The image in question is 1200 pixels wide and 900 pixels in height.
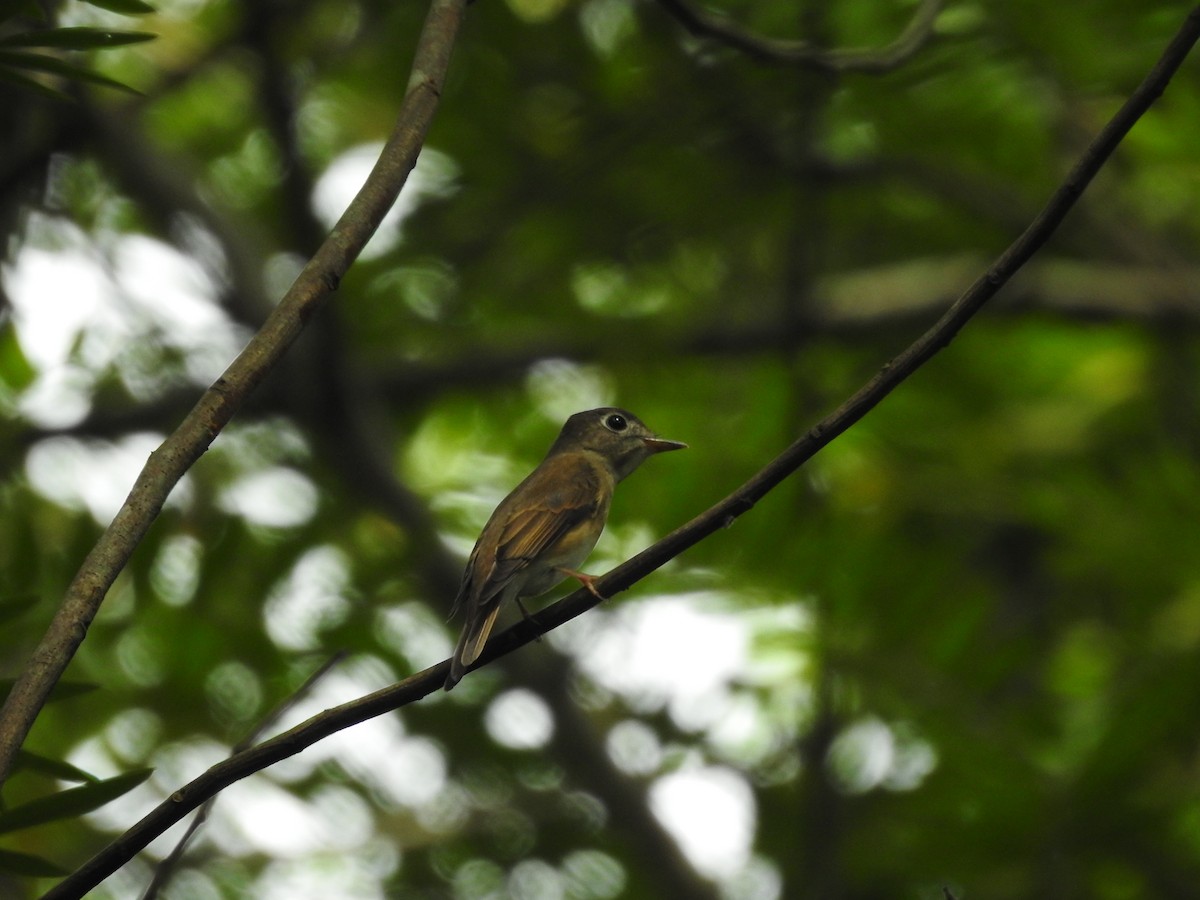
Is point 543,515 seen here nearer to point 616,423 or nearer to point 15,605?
point 616,423

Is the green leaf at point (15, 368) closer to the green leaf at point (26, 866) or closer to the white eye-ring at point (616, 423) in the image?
the white eye-ring at point (616, 423)

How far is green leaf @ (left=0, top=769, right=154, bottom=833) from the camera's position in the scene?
219 cm

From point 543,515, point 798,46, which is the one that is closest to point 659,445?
point 543,515

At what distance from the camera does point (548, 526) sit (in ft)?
14.5

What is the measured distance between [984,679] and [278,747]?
3.41m

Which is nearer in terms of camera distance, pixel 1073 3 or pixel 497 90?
pixel 1073 3

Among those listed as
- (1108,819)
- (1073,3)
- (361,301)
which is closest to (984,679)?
(1108,819)

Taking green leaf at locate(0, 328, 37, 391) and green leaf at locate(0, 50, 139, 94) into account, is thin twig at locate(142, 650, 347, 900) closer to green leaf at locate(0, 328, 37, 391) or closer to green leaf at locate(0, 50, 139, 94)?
green leaf at locate(0, 50, 139, 94)

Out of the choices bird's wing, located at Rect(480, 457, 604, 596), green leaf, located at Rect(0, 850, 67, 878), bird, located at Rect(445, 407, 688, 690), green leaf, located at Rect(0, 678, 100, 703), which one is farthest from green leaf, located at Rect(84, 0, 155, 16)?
bird's wing, located at Rect(480, 457, 604, 596)

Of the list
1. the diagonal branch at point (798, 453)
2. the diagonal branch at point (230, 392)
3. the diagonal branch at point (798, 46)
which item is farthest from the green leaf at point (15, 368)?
the diagonal branch at point (798, 453)

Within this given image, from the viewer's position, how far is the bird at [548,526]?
4.08 m

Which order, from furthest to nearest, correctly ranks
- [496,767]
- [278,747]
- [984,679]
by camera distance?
1. [496,767]
2. [984,679]
3. [278,747]

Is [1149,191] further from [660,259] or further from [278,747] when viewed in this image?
[278,747]

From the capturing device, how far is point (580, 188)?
266 inches
